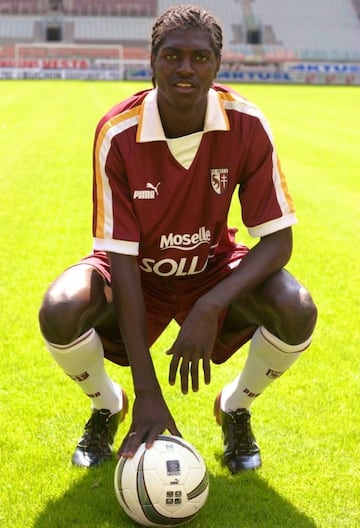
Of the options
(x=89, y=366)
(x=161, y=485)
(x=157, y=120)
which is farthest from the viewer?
(x=89, y=366)

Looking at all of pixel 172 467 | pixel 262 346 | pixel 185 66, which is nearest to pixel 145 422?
pixel 172 467

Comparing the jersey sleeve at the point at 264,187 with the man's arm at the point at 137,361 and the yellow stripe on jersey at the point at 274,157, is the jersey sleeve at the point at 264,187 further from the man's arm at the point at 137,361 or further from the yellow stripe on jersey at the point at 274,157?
the man's arm at the point at 137,361

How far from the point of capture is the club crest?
9.95ft

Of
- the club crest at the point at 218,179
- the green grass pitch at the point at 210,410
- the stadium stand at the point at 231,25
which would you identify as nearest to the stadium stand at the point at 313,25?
the stadium stand at the point at 231,25

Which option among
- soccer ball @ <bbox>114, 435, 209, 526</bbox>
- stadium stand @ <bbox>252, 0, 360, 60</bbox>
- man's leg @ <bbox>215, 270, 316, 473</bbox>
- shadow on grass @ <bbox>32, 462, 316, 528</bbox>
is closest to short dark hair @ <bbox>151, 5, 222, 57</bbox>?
man's leg @ <bbox>215, 270, 316, 473</bbox>

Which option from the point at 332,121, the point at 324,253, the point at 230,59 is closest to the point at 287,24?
the point at 230,59

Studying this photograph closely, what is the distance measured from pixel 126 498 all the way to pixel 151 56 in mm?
1563

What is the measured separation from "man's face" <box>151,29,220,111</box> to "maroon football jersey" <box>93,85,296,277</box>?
0.16m

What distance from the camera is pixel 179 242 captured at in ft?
10.2

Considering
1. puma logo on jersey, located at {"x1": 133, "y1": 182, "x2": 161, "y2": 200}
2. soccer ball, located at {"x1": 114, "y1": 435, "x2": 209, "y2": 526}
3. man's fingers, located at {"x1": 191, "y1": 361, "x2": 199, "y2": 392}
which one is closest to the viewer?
soccer ball, located at {"x1": 114, "y1": 435, "x2": 209, "y2": 526}

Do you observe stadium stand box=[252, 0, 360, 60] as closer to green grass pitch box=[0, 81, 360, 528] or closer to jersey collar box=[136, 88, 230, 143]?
green grass pitch box=[0, 81, 360, 528]

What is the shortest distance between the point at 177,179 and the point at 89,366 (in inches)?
31.2

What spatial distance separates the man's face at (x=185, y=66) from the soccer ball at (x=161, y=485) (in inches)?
47.4

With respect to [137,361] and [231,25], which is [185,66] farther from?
[231,25]
